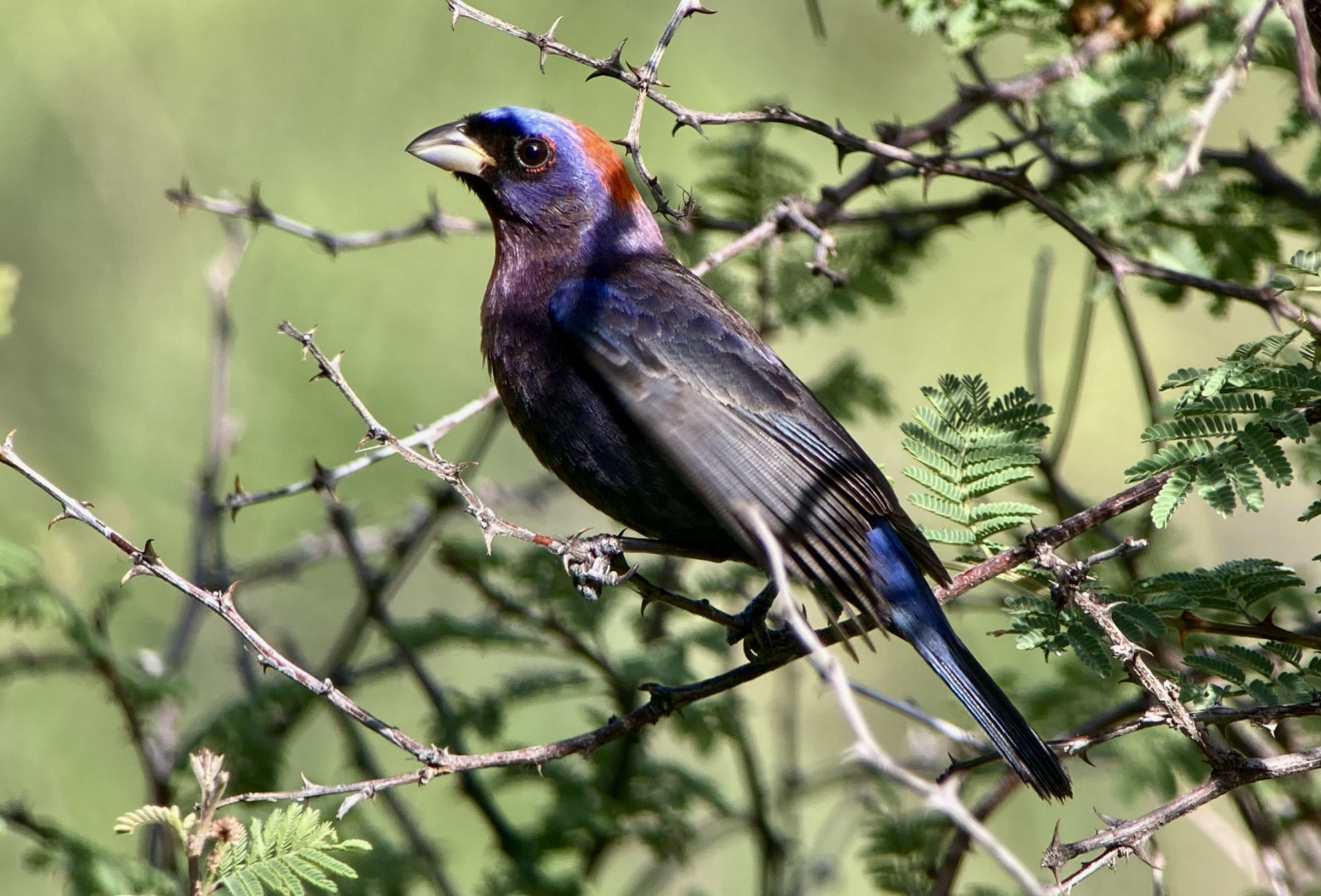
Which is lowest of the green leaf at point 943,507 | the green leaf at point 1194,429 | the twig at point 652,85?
the green leaf at point 1194,429

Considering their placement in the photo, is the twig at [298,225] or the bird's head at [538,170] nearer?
the twig at [298,225]

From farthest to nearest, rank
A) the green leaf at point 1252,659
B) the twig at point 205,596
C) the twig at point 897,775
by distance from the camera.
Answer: the green leaf at point 1252,659
the twig at point 205,596
the twig at point 897,775

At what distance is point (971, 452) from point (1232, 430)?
587mm

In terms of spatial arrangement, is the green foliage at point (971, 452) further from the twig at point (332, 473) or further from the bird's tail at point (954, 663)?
the twig at point (332, 473)

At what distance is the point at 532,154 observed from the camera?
457 cm

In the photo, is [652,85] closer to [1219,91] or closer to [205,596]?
[1219,91]

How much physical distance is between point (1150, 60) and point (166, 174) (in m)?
5.53

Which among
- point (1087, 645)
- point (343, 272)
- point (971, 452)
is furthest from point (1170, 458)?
point (343, 272)

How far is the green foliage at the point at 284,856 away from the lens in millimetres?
2488

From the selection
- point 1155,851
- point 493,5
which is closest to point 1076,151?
point 1155,851

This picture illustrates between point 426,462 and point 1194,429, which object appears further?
point 1194,429

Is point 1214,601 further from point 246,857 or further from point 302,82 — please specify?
point 302,82

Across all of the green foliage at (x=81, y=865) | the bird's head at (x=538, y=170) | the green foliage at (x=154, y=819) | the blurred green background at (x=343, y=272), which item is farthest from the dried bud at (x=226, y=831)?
the blurred green background at (x=343, y=272)

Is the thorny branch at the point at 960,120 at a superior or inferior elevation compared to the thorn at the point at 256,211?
inferior
